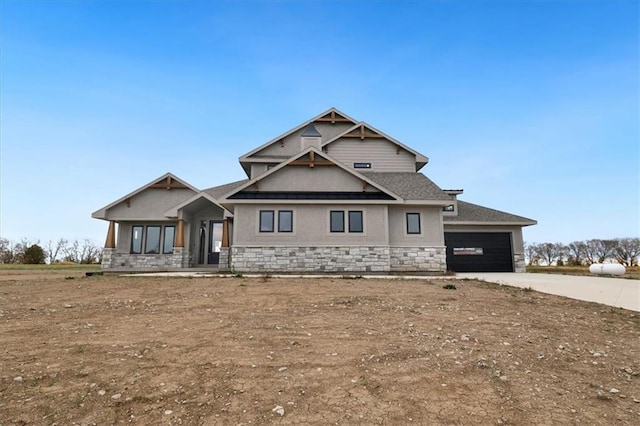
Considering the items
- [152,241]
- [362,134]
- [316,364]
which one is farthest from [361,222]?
[316,364]

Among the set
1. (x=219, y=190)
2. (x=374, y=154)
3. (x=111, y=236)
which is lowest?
(x=111, y=236)

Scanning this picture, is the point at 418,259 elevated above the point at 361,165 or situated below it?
below

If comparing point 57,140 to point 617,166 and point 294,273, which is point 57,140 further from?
point 617,166

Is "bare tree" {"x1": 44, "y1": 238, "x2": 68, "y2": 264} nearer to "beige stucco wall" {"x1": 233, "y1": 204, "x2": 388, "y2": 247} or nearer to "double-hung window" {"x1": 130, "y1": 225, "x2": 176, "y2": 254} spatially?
"double-hung window" {"x1": 130, "y1": 225, "x2": 176, "y2": 254}

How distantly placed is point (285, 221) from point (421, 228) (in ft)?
22.1

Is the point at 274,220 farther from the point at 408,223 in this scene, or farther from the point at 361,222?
the point at 408,223

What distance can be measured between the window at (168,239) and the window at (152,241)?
337 mm

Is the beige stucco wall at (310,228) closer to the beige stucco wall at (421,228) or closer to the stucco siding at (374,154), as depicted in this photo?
the beige stucco wall at (421,228)

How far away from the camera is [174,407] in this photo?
2.98 meters

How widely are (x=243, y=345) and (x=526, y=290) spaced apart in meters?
9.05

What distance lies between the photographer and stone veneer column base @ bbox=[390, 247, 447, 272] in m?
15.9

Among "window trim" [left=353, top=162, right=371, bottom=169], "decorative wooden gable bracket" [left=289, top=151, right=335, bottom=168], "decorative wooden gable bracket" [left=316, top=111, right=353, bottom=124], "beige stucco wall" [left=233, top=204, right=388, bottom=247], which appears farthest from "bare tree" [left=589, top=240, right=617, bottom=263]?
"decorative wooden gable bracket" [left=289, top=151, right=335, bottom=168]

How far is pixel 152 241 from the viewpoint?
18.2 m

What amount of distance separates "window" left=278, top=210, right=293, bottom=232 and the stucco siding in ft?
18.8
